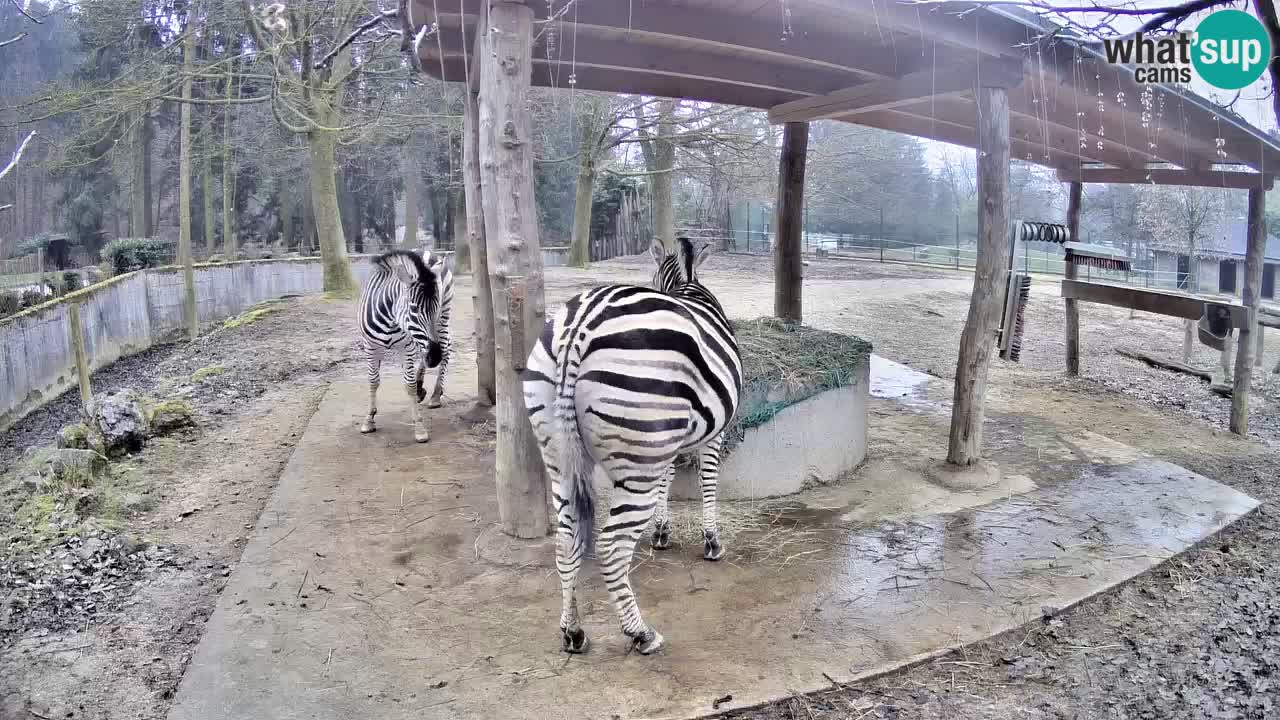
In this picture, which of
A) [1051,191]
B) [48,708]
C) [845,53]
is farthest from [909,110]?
[1051,191]

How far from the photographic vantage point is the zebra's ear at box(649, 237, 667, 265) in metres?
5.91

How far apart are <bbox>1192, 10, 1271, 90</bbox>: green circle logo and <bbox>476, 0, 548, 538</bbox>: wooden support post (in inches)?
130

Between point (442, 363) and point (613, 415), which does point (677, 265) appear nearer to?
point (613, 415)

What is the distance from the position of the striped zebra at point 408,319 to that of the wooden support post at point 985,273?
4381 mm

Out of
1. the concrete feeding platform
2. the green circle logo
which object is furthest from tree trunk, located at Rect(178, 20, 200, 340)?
the green circle logo

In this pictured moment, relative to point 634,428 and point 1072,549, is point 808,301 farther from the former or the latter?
point 634,428

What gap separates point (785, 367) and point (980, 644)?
2.46 metres

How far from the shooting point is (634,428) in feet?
10.7

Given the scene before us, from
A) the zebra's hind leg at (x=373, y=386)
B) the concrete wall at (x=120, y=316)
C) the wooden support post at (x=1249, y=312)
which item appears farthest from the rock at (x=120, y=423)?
the wooden support post at (x=1249, y=312)

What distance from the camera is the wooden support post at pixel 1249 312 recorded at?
769 centimetres

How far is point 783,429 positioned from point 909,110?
3.94 metres

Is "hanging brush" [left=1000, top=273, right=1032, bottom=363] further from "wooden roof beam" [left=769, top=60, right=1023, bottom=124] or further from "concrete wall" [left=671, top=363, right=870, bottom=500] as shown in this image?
"concrete wall" [left=671, top=363, right=870, bottom=500]

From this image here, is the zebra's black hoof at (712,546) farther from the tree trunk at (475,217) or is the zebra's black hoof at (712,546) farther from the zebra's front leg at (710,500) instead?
the tree trunk at (475,217)

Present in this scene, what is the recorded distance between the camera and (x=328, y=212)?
50.8 ft
